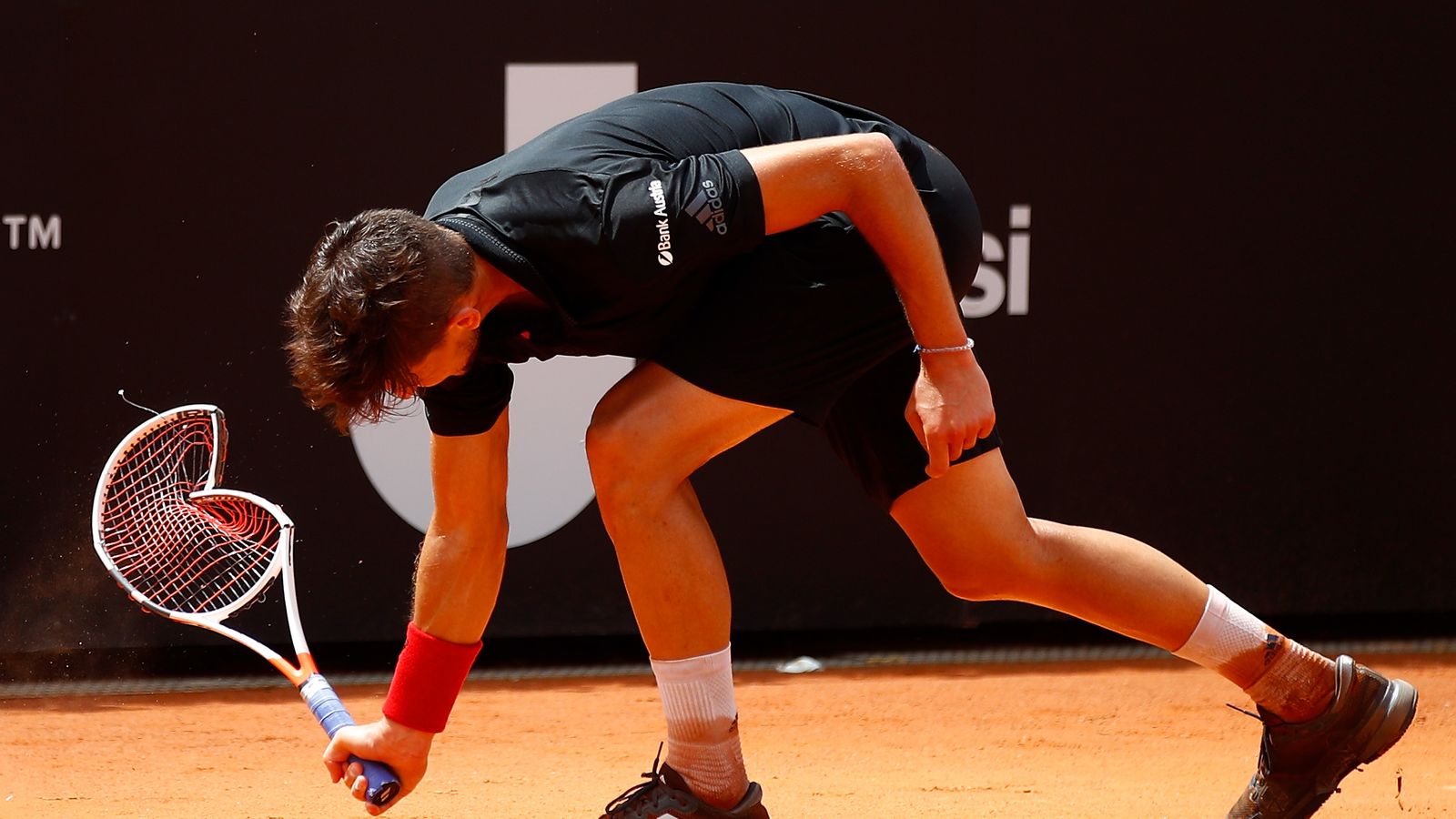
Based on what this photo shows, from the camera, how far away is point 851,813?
290 cm

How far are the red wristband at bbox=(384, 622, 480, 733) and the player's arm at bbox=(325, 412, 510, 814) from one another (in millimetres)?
10

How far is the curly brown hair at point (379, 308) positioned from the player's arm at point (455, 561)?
1.07 feet

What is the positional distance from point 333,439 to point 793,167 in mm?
2212

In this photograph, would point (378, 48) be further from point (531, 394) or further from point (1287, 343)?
point (1287, 343)

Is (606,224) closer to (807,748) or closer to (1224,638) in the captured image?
(1224,638)

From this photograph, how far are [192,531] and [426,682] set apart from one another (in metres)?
0.89

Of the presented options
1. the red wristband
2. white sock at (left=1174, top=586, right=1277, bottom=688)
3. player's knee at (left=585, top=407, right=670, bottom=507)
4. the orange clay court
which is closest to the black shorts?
player's knee at (left=585, top=407, right=670, bottom=507)

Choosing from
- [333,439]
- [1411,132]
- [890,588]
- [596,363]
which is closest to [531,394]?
[596,363]

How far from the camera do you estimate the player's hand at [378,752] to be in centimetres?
228

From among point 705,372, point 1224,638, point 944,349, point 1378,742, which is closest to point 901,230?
point 944,349

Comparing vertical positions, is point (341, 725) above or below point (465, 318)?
below

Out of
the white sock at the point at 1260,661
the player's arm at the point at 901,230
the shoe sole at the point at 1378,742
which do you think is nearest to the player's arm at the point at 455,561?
the player's arm at the point at 901,230

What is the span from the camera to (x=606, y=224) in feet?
6.70

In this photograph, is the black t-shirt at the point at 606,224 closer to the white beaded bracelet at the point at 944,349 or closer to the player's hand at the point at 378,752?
the white beaded bracelet at the point at 944,349
